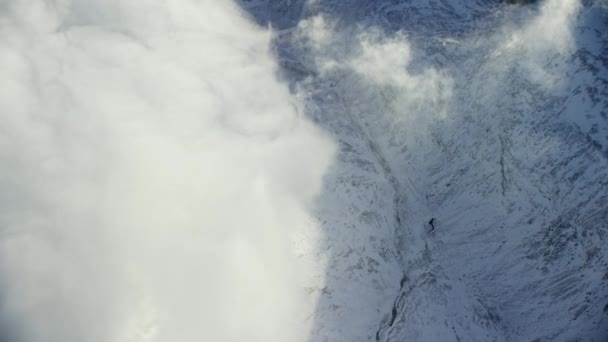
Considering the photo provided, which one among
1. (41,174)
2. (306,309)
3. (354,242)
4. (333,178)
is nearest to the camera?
(306,309)

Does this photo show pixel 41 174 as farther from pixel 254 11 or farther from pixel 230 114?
pixel 254 11

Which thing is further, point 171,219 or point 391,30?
point 391,30

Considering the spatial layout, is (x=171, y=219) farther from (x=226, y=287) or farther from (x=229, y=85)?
(x=229, y=85)

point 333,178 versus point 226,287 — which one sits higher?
point 333,178

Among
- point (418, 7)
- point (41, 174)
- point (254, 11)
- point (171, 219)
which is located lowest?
point (171, 219)

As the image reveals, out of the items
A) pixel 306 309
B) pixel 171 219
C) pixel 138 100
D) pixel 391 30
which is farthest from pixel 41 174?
pixel 391 30

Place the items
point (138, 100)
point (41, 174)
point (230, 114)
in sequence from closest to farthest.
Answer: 1. point (41, 174)
2. point (230, 114)
3. point (138, 100)
